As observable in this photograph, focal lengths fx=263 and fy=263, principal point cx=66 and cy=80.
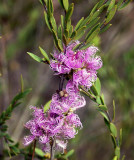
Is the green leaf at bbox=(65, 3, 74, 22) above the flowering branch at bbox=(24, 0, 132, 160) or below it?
above

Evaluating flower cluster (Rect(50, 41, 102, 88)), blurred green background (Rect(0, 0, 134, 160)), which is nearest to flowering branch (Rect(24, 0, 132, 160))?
flower cluster (Rect(50, 41, 102, 88))

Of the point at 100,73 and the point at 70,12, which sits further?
the point at 100,73

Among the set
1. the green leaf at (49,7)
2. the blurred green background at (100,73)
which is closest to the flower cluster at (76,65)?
the green leaf at (49,7)

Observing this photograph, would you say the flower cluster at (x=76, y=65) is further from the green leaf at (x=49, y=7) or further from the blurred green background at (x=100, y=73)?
the blurred green background at (x=100, y=73)

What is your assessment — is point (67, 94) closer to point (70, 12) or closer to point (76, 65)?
point (76, 65)

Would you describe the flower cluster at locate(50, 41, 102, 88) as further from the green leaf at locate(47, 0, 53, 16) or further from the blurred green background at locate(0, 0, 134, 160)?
the blurred green background at locate(0, 0, 134, 160)

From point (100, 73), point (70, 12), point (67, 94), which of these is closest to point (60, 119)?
point (67, 94)

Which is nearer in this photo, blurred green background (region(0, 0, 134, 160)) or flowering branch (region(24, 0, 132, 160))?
flowering branch (region(24, 0, 132, 160))

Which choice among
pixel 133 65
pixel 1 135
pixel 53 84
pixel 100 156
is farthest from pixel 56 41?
pixel 53 84
